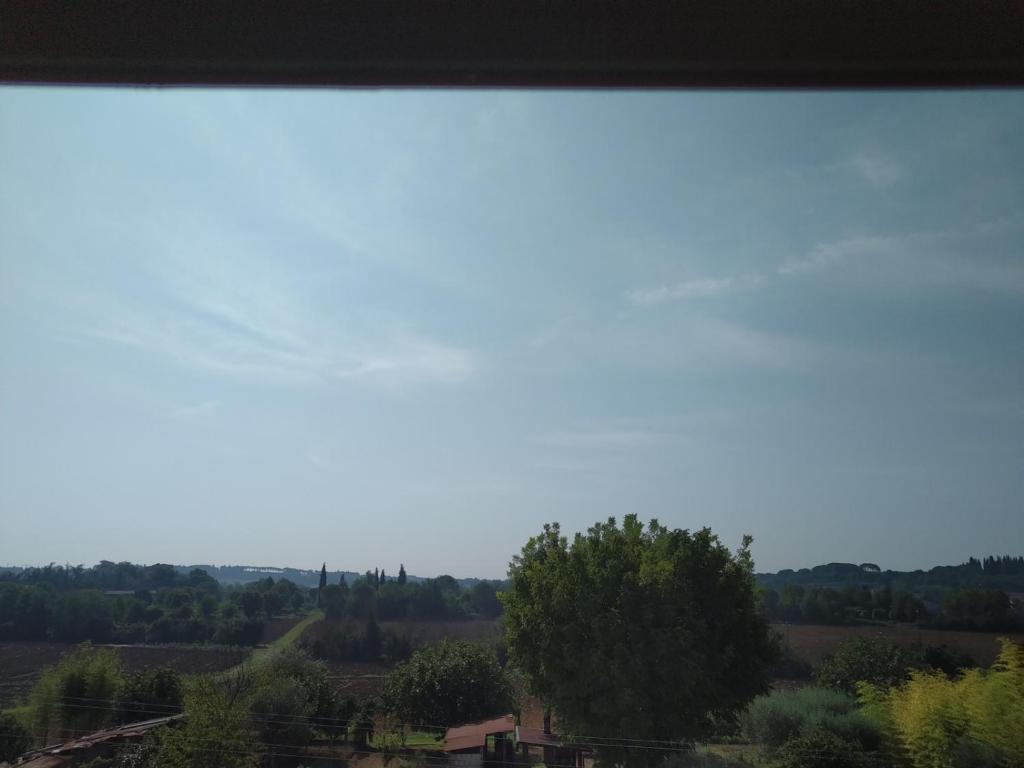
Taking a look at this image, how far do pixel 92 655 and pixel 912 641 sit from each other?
61.7 ft

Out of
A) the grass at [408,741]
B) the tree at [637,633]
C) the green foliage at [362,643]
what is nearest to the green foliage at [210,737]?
the grass at [408,741]

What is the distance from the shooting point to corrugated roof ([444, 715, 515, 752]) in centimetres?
1309

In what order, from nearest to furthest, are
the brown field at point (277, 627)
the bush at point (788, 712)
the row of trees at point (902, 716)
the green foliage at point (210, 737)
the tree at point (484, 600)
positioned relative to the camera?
the row of trees at point (902, 716) < the green foliage at point (210, 737) < the bush at point (788, 712) < the brown field at point (277, 627) < the tree at point (484, 600)

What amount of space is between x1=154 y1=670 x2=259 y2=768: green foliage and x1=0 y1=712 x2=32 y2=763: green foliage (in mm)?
2257

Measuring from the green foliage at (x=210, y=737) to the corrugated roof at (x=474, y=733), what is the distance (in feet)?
14.0

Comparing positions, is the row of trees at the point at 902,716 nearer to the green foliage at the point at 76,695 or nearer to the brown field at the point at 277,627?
the brown field at the point at 277,627

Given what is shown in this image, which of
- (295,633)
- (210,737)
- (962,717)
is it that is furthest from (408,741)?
(962,717)

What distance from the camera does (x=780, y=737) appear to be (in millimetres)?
11828

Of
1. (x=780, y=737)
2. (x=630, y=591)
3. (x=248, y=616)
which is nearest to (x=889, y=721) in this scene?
(x=780, y=737)

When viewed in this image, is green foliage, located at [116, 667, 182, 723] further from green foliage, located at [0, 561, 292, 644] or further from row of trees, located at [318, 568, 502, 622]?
row of trees, located at [318, 568, 502, 622]

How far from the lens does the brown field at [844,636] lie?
13188mm

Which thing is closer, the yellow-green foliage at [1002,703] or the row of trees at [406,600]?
the yellow-green foliage at [1002,703]

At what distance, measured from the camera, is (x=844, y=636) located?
15688 millimetres

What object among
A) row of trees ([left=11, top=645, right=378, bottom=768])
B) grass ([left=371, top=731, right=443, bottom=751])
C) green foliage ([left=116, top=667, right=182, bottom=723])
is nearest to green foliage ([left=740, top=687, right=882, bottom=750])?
grass ([left=371, top=731, right=443, bottom=751])
